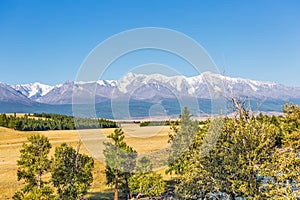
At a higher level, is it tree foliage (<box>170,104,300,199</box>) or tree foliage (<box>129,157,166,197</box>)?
tree foliage (<box>170,104,300,199</box>)

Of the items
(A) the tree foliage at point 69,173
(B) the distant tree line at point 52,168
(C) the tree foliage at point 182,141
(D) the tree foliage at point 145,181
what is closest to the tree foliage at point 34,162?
(B) the distant tree line at point 52,168

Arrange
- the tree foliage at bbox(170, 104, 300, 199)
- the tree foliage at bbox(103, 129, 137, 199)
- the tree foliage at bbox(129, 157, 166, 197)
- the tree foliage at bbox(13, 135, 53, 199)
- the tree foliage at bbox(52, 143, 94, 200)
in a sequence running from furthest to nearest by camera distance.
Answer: the tree foliage at bbox(103, 129, 137, 199) → the tree foliage at bbox(129, 157, 166, 197) → the tree foliage at bbox(52, 143, 94, 200) → the tree foliage at bbox(13, 135, 53, 199) → the tree foliage at bbox(170, 104, 300, 199)

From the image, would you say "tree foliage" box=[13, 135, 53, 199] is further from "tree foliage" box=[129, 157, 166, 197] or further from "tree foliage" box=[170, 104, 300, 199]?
"tree foliage" box=[170, 104, 300, 199]

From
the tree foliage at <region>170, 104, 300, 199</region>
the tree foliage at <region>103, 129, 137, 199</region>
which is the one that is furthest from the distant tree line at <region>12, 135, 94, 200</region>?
the tree foliage at <region>170, 104, 300, 199</region>

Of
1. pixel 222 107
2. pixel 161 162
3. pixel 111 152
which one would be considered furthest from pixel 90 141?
pixel 222 107

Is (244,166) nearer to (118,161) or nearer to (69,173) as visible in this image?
(69,173)

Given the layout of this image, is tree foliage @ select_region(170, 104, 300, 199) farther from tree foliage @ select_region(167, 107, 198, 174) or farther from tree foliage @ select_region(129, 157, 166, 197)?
tree foliage @ select_region(167, 107, 198, 174)

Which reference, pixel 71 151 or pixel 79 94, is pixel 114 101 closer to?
pixel 79 94

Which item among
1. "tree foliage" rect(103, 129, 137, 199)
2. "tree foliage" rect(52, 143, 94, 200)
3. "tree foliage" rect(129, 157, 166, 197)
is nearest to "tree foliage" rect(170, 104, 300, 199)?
"tree foliage" rect(129, 157, 166, 197)

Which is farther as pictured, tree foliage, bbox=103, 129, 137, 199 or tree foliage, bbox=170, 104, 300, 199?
tree foliage, bbox=103, 129, 137, 199

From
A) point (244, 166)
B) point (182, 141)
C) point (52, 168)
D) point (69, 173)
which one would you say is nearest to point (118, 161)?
point (69, 173)

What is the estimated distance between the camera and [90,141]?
56781mm

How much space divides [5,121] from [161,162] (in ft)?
497

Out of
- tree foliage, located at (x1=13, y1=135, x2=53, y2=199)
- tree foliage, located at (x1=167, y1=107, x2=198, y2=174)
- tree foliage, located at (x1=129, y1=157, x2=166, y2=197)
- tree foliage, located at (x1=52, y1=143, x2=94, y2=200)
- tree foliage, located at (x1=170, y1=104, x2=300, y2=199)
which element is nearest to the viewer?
tree foliage, located at (x1=170, y1=104, x2=300, y2=199)
